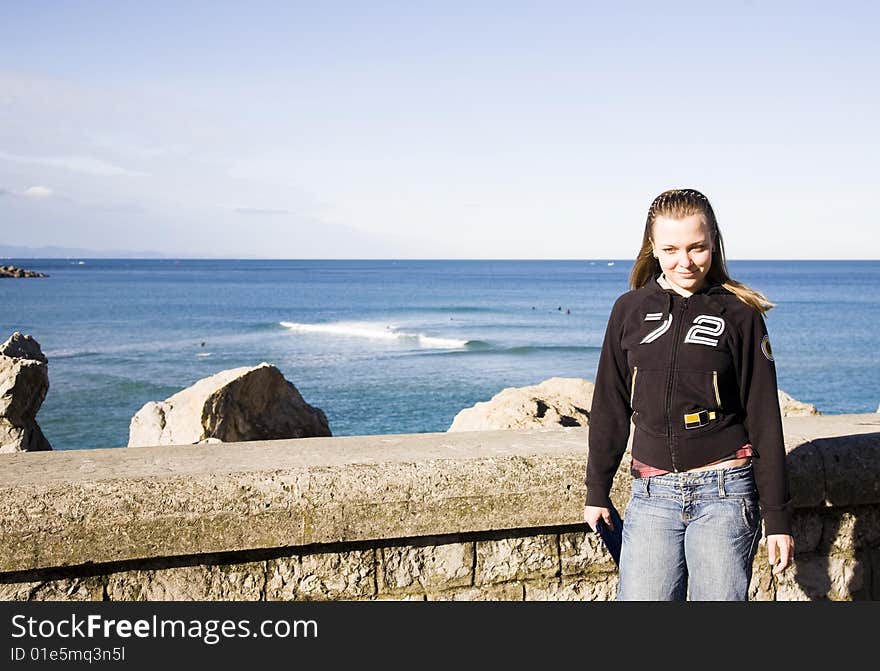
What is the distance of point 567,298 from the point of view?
253ft

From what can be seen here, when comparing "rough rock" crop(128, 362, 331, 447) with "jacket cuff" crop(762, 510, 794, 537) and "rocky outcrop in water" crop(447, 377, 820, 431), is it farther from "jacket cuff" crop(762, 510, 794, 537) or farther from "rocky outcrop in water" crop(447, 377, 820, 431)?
"jacket cuff" crop(762, 510, 794, 537)

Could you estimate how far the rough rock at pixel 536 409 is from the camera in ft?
23.3

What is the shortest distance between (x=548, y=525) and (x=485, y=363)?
94.3 ft

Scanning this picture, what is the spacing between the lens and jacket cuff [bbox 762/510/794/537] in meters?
2.29

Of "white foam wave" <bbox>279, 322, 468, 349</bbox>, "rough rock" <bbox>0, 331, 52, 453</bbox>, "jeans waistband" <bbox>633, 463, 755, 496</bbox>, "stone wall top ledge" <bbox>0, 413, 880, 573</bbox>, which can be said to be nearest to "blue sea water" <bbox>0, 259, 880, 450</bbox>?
"white foam wave" <bbox>279, 322, 468, 349</bbox>

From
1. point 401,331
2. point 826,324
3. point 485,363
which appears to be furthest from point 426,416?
point 826,324

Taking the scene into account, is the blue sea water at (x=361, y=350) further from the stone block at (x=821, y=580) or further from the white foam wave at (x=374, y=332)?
the stone block at (x=821, y=580)

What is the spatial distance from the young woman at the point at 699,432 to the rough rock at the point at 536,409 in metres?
4.03

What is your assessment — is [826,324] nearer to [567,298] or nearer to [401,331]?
[401,331]

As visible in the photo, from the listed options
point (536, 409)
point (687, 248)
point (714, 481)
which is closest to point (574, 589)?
point (714, 481)

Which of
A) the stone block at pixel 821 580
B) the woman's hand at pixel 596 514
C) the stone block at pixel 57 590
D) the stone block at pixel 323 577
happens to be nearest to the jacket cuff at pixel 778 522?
the woman's hand at pixel 596 514

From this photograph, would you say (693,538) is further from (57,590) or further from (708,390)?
(57,590)

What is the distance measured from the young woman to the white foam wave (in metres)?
33.9

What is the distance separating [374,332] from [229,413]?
35051mm
